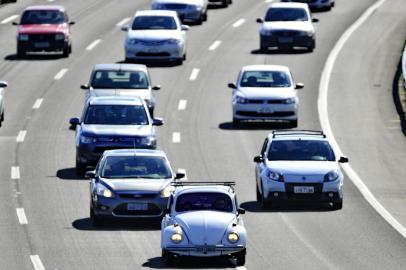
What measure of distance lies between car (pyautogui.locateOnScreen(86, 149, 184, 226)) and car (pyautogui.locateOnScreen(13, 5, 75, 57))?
1069 inches

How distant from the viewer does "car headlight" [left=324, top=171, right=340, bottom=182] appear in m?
33.9

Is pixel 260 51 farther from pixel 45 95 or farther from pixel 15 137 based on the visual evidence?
pixel 15 137

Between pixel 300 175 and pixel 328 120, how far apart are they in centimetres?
1580

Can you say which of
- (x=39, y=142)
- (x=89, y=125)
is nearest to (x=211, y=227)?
(x=89, y=125)

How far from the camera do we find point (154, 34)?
190 ft

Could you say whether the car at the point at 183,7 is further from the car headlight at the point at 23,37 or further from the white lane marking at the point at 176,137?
the white lane marking at the point at 176,137

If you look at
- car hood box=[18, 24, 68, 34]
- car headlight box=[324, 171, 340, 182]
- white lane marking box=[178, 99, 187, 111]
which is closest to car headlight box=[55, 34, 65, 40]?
car hood box=[18, 24, 68, 34]

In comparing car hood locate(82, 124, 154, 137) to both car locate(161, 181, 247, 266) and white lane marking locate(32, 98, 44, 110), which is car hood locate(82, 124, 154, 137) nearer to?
car locate(161, 181, 247, 266)

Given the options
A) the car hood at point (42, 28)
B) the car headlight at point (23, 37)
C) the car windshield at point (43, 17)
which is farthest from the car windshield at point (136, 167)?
the car windshield at point (43, 17)

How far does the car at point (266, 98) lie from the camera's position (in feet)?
155

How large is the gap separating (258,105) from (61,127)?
5.62m

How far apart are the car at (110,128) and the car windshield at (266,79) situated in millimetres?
8629

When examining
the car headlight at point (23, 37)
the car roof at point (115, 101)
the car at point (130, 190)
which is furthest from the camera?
the car headlight at point (23, 37)

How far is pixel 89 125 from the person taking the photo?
1548 inches
